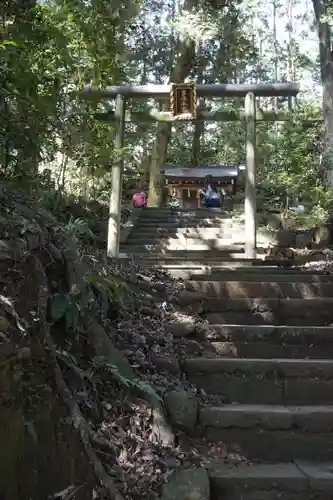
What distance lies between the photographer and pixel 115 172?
27.9 ft

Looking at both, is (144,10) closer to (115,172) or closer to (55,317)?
(115,172)

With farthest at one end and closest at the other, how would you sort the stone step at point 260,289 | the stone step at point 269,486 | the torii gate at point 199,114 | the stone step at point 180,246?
1. the stone step at point 180,246
2. the torii gate at point 199,114
3. the stone step at point 260,289
4. the stone step at point 269,486

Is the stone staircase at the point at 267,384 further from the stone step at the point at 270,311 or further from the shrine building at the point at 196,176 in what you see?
the shrine building at the point at 196,176

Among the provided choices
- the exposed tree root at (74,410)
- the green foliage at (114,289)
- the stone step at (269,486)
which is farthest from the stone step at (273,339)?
the exposed tree root at (74,410)

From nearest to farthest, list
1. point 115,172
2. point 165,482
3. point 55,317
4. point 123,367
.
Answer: point 165,482 → point 55,317 → point 123,367 → point 115,172

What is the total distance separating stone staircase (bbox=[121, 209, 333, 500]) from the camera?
8.55 feet

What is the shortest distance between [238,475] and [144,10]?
20195 mm

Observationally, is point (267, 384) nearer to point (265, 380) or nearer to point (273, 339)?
point (265, 380)

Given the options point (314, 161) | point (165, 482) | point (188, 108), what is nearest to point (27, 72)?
point (165, 482)

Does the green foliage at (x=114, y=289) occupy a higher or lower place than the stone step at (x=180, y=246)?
lower

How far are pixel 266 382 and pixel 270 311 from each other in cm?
105

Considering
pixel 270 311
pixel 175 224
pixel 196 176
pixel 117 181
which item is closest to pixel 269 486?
pixel 270 311

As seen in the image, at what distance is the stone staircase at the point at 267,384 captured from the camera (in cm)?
260

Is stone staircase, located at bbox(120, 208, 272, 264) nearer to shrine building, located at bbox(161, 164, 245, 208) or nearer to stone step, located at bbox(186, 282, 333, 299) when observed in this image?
stone step, located at bbox(186, 282, 333, 299)
